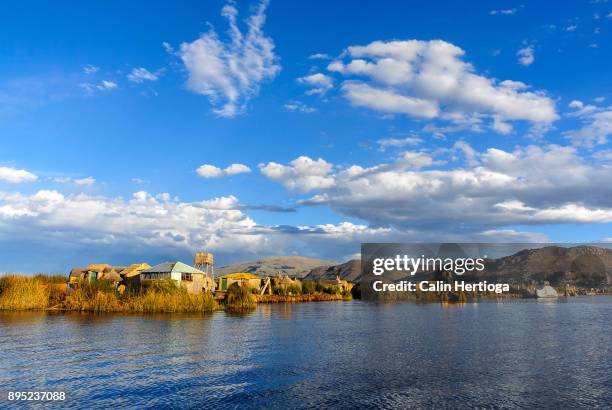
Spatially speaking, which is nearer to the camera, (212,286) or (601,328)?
(601,328)

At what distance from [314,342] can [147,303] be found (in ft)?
108

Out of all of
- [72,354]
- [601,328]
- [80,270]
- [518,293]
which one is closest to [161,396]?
[72,354]

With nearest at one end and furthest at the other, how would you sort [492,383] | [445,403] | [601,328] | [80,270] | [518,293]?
[445,403], [492,383], [601,328], [80,270], [518,293]

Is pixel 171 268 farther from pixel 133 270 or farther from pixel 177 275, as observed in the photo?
pixel 133 270

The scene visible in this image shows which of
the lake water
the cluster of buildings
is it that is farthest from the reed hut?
the lake water

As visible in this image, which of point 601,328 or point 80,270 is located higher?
point 80,270

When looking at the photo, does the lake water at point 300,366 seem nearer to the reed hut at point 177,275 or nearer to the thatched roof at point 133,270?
the reed hut at point 177,275

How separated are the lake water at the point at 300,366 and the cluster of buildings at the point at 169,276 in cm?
3254

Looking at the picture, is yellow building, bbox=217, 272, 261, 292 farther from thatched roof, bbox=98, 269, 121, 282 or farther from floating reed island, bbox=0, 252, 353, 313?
thatched roof, bbox=98, 269, 121, 282

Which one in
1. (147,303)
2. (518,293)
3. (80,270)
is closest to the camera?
(147,303)

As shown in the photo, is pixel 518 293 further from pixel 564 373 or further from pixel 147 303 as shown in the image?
pixel 564 373

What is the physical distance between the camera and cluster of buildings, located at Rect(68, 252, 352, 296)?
78.1 m

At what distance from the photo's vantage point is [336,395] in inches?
824

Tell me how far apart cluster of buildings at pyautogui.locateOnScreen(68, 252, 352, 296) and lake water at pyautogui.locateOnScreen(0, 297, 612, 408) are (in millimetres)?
32542
